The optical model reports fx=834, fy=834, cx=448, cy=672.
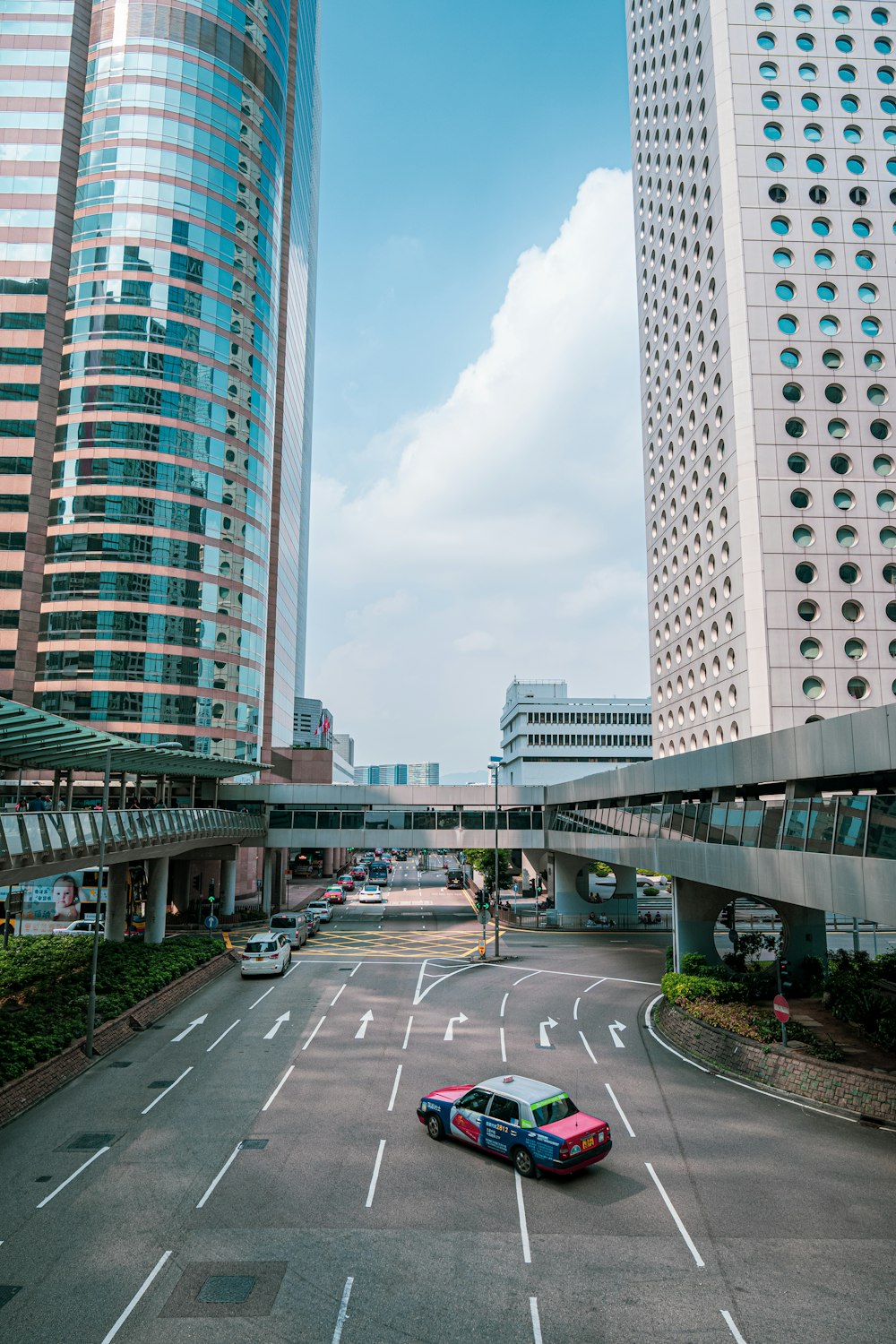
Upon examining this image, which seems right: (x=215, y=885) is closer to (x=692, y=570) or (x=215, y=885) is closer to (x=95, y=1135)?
(x=692, y=570)

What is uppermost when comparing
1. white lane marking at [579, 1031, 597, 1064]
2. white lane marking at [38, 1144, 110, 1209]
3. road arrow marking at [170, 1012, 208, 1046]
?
white lane marking at [38, 1144, 110, 1209]

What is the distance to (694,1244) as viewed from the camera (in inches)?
535

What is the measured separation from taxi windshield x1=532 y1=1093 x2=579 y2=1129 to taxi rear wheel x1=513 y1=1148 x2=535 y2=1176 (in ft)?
2.08

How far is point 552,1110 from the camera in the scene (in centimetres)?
1662

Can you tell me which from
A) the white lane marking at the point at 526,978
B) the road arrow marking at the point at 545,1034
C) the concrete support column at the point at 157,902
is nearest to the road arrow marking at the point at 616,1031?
the road arrow marking at the point at 545,1034

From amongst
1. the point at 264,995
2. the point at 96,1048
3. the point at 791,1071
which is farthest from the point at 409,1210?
the point at 264,995

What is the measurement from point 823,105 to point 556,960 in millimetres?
45797

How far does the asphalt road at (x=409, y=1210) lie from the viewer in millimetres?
11609

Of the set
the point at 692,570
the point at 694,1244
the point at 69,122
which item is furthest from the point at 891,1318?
the point at 69,122

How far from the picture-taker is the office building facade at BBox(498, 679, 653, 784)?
134500 mm

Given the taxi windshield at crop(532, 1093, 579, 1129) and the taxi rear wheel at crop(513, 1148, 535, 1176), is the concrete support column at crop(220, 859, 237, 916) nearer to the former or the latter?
the taxi rear wheel at crop(513, 1148, 535, 1176)

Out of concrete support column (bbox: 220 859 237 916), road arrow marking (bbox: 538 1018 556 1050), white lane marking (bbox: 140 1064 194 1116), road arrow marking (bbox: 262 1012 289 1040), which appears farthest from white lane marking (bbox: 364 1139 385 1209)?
concrete support column (bbox: 220 859 237 916)

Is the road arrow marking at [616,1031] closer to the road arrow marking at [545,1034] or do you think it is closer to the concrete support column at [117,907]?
the road arrow marking at [545,1034]

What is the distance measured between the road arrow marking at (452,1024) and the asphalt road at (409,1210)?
0.66 metres
